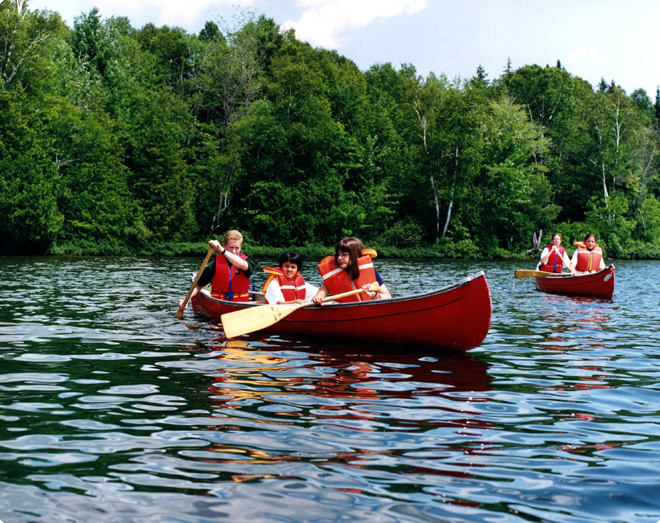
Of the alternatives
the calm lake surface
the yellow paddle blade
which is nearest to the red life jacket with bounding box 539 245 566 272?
the calm lake surface

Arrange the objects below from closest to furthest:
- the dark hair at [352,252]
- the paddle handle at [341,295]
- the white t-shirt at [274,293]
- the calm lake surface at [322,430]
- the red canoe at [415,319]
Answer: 1. the calm lake surface at [322,430]
2. the red canoe at [415,319]
3. the paddle handle at [341,295]
4. the dark hair at [352,252]
5. the white t-shirt at [274,293]

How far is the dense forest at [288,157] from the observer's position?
34.1m

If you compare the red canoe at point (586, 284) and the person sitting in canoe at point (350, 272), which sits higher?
the person sitting in canoe at point (350, 272)

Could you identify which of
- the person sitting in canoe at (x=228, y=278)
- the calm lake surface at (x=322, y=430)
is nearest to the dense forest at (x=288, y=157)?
the person sitting in canoe at (x=228, y=278)

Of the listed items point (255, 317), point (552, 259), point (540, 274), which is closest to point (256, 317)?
point (255, 317)

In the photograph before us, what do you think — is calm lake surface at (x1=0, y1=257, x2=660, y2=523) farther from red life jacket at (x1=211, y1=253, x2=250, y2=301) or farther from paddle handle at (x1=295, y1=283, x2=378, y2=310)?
red life jacket at (x1=211, y1=253, x2=250, y2=301)

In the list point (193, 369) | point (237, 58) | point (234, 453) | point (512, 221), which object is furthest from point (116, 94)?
point (234, 453)

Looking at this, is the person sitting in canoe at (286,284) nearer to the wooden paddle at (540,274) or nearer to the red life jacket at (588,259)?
the wooden paddle at (540,274)

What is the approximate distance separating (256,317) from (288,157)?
32.2 meters

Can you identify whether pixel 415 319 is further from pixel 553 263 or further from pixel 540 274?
pixel 553 263

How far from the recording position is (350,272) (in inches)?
298

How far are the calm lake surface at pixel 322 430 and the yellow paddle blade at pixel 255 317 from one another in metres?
0.24

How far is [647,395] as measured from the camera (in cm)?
516

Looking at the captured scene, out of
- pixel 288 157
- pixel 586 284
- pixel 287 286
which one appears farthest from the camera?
pixel 288 157
